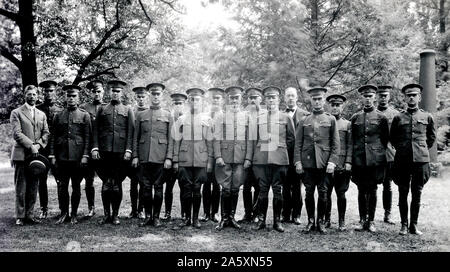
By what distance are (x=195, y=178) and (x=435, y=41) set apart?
747 inches

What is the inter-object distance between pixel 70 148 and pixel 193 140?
2.06 meters

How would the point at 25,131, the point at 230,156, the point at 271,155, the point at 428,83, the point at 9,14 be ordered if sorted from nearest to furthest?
1. the point at 271,155
2. the point at 230,156
3. the point at 25,131
4. the point at 428,83
5. the point at 9,14

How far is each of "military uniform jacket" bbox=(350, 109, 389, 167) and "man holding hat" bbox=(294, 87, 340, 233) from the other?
1.68 ft

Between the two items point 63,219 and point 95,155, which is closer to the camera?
point 95,155

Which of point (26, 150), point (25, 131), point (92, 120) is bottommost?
point (26, 150)

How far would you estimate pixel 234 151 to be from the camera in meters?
6.26

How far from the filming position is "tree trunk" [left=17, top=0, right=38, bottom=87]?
1286 centimetres

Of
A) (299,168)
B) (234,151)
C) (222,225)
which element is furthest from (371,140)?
(222,225)

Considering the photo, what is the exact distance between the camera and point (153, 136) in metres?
6.29

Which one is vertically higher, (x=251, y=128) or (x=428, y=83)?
(x=428, y=83)

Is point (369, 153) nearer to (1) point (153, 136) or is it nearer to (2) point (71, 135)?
(1) point (153, 136)

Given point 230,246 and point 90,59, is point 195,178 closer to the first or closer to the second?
point 230,246

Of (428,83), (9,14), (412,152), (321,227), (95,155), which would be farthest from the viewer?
(9,14)

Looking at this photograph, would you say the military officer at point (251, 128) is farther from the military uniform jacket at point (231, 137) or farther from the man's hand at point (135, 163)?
the man's hand at point (135, 163)
